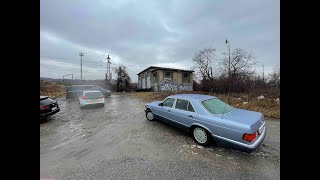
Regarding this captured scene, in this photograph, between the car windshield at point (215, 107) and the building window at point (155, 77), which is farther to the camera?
the building window at point (155, 77)

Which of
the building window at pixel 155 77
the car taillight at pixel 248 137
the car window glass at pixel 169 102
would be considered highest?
the building window at pixel 155 77

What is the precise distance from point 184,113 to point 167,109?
942mm

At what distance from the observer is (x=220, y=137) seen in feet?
13.5

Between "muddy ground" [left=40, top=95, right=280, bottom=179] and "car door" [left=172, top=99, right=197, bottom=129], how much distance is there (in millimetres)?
529

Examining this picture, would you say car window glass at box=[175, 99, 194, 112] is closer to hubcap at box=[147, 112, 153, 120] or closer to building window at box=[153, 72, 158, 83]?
hubcap at box=[147, 112, 153, 120]

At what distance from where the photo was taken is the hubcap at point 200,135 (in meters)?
4.52

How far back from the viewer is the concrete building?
1168 inches

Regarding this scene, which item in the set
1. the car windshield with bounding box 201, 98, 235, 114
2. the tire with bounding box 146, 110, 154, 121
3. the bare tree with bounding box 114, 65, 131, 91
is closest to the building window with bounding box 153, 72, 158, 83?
the bare tree with bounding box 114, 65, 131, 91

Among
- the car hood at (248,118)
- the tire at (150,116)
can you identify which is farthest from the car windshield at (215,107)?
the tire at (150,116)

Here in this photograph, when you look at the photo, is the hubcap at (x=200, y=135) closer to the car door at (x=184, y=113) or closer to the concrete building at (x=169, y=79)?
the car door at (x=184, y=113)

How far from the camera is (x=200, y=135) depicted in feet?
15.2

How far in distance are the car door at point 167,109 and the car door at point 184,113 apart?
0.25 m

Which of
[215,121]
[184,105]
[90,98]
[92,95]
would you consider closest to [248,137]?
[215,121]
